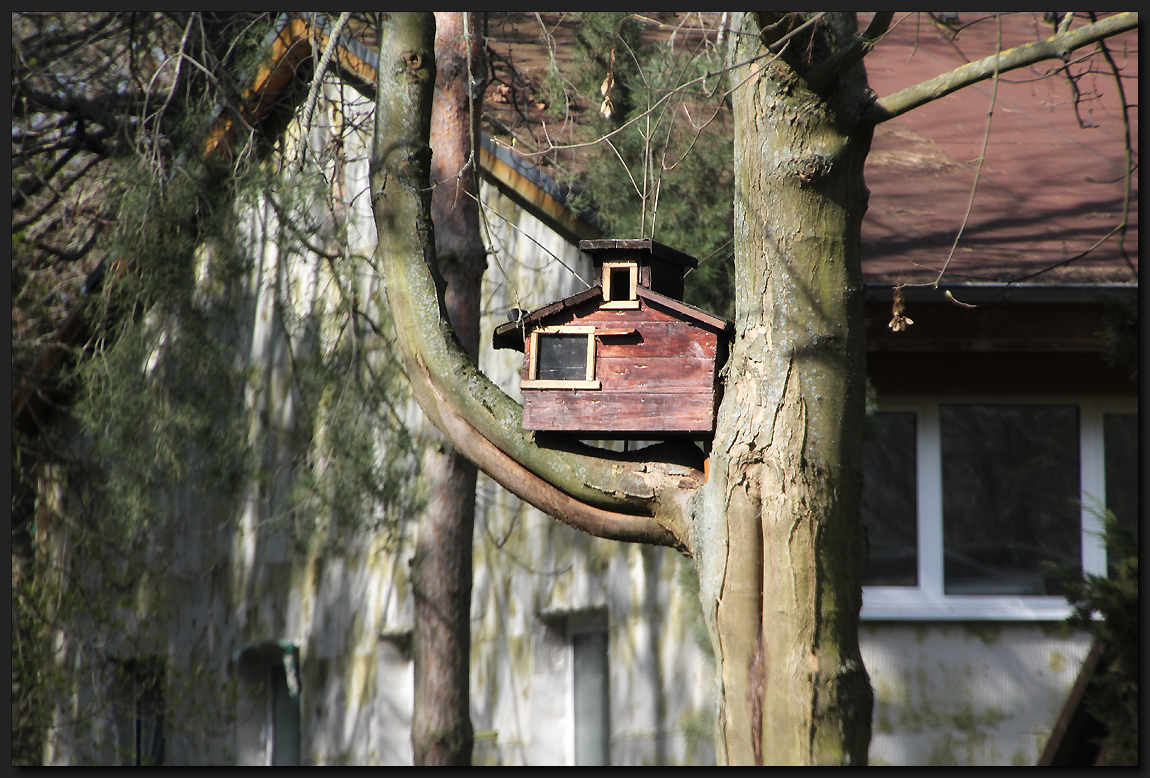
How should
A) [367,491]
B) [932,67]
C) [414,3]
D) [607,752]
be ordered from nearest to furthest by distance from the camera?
1. [414,3]
2. [367,491]
3. [607,752]
4. [932,67]

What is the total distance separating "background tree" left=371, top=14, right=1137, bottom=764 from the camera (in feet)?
7.96

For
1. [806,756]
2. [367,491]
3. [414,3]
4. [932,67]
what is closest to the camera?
[806,756]

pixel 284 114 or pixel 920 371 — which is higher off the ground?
pixel 284 114

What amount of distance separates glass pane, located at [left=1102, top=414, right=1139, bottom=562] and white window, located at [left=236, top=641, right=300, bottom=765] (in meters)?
5.84

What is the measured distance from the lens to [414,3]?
341cm

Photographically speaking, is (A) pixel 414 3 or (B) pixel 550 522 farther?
(B) pixel 550 522

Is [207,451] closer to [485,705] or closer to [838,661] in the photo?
[485,705]

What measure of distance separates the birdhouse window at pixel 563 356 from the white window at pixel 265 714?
6064 mm

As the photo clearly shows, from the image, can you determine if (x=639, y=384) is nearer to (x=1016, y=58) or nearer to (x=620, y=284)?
(x=620, y=284)

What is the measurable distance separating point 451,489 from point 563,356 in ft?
7.56

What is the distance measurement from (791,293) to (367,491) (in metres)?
3.38

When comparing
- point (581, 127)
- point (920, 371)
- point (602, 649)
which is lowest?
point (602, 649)

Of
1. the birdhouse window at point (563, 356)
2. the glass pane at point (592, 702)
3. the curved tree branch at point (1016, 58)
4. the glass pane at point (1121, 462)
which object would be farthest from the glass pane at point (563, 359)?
the glass pane at point (1121, 462)

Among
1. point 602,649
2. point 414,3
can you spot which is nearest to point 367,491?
point 602,649
